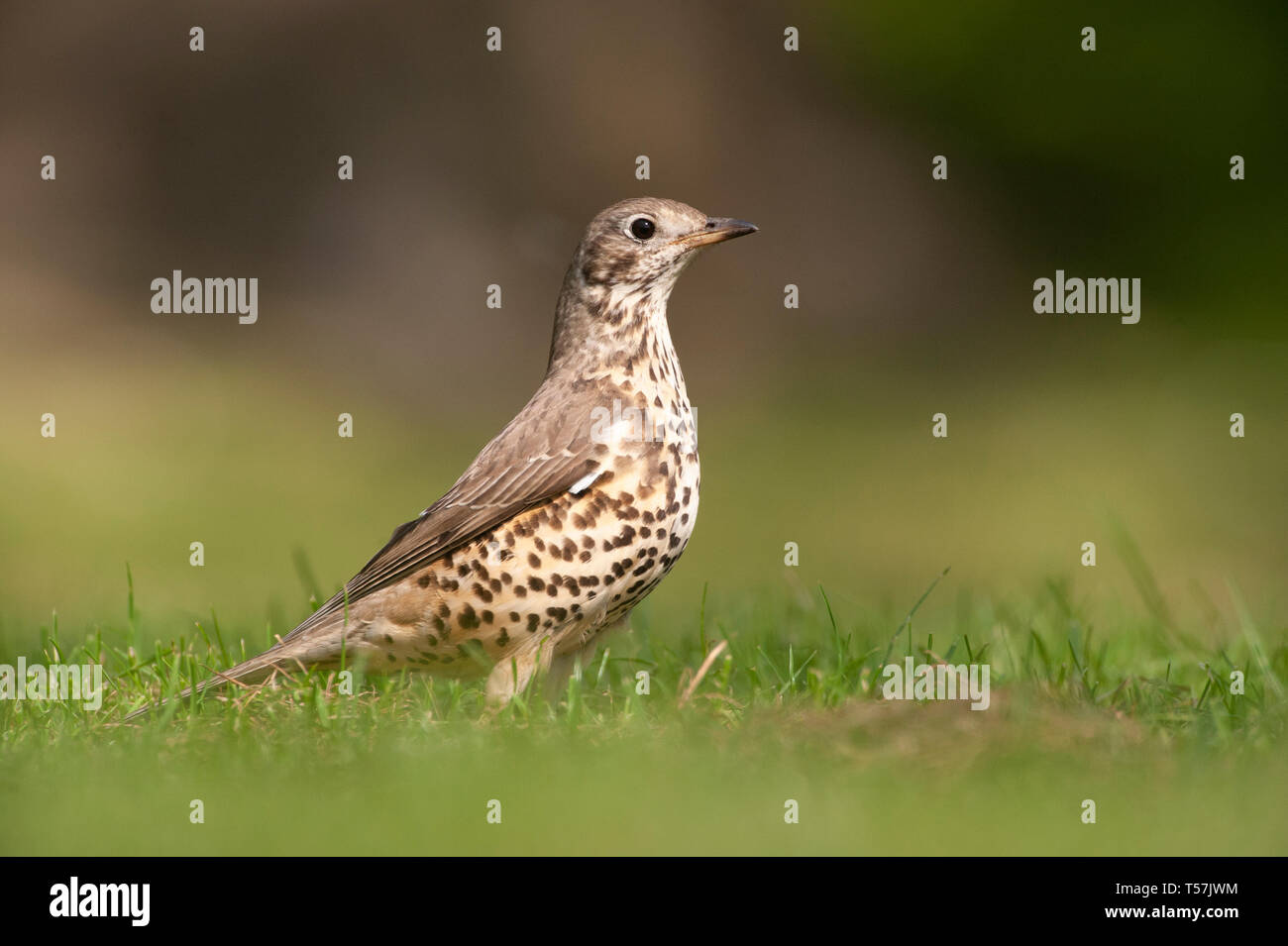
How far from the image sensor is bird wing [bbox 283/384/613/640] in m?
5.27

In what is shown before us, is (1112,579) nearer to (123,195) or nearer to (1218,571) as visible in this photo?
(1218,571)

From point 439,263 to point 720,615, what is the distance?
27.5 ft

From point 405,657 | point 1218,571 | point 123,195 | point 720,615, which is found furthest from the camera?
point 123,195

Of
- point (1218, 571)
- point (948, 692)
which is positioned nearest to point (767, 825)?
point (948, 692)

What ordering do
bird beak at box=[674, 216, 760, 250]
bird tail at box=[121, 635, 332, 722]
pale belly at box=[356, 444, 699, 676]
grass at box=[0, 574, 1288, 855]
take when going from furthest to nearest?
bird beak at box=[674, 216, 760, 250]
bird tail at box=[121, 635, 332, 722]
pale belly at box=[356, 444, 699, 676]
grass at box=[0, 574, 1288, 855]

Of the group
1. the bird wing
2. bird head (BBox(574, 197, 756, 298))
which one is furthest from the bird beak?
the bird wing

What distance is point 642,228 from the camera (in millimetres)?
5656

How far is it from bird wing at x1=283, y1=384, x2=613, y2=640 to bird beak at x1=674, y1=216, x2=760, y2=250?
662 mm

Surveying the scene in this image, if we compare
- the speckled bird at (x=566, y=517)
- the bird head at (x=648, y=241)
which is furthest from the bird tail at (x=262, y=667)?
the bird head at (x=648, y=241)

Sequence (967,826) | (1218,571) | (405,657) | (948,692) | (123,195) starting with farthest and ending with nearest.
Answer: (123,195) → (1218,571) → (405,657) → (948,692) → (967,826)

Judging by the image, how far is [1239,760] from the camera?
172 inches

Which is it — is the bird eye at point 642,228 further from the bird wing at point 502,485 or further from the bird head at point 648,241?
the bird wing at point 502,485

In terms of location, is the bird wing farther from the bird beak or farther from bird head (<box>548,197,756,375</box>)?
the bird beak

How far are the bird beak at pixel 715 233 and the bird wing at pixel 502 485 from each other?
26.1 inches
